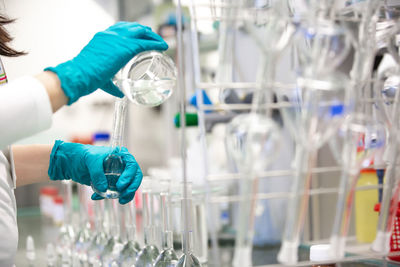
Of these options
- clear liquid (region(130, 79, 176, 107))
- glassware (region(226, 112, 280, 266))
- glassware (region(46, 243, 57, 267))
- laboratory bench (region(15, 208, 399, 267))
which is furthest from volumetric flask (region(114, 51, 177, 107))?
glassware (region(46, 243, 57, 267))

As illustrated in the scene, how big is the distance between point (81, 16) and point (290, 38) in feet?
4.22

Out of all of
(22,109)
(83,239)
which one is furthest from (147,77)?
(83,239)

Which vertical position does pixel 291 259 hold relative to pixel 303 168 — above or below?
below

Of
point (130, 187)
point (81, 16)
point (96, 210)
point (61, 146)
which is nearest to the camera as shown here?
point (130, 187)

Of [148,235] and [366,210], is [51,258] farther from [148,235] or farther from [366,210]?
[366,210]

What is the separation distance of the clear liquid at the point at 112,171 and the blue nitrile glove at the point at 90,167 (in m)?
0.01

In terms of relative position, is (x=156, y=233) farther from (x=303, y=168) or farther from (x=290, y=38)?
(x=290, y=38)

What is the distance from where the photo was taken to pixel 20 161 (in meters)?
1.35

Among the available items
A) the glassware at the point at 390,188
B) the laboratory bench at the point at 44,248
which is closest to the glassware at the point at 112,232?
the laboratory bench at the point at 44,248

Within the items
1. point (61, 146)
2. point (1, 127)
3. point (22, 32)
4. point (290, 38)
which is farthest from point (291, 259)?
point (22, 32)

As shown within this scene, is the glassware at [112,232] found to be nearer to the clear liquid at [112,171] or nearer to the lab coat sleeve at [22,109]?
the clear liquid at [112,171]

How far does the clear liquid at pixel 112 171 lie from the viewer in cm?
112

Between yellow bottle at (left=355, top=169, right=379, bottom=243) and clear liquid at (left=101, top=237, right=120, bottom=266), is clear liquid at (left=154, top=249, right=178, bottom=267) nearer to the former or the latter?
clear liquid at (left=101, top=237, right=120, bottom=266)

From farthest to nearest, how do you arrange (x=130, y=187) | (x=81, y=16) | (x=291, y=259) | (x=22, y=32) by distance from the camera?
(x=81, y=16), (x=22, y=32), (x=130, y=187), (x=291, y=259)
